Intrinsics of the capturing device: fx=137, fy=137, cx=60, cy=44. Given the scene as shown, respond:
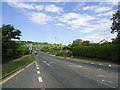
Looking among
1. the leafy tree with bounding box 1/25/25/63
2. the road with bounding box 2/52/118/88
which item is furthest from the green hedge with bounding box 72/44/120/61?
the leafy tree with bounding box 1/25/25/63

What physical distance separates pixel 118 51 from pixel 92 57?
37.5 feet

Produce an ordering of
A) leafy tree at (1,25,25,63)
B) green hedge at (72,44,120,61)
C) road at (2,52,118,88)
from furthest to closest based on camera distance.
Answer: leafy tree at (1,25,25,63) < green hedge at (72,44,120,61) < road at (2,52,118,88)

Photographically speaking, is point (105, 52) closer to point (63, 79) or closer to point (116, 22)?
point (116, 22)

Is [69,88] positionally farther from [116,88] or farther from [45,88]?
[116,88]

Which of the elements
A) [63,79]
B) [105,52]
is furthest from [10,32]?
[63,79]

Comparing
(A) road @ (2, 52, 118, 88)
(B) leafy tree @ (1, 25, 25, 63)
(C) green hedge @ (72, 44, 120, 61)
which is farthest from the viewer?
(B) leafy tree @ (1, 25, 25, 63)

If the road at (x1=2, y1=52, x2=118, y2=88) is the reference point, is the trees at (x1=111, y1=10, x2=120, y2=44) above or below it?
above

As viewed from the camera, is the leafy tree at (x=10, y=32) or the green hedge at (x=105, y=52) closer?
the green hedge at (x=105, y=52)

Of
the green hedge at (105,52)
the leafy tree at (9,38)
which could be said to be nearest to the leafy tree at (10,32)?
the leafy tree at (9,38)

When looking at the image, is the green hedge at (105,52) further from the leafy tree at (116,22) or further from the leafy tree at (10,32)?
the leafy tree at (10,32)

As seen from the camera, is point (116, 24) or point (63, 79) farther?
point (116, 24)

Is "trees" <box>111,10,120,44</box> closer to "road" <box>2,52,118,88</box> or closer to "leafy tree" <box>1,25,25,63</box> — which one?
"road" <box>2,52,118,88</box>

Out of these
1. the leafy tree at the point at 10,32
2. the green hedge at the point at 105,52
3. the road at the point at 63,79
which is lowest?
the road at the point at 63,79

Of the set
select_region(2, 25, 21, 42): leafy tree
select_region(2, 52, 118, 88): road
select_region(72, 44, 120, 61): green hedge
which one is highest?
select_region(2, 25, 21, 42): leafy tree
